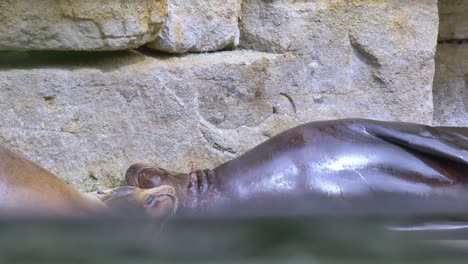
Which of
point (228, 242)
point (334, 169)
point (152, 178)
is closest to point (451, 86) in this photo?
point (334, 169)

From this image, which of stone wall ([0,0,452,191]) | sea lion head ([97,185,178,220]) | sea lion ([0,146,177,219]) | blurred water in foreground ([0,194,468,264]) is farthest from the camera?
stone wall ([0,0,452,191])

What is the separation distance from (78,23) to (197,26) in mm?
518

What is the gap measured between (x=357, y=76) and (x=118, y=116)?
106 cm

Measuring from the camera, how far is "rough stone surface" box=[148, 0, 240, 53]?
297 centimetres

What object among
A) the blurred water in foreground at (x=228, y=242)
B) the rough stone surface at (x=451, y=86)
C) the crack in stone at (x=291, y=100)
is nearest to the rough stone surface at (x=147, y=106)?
the crack in stone at (x=291, y=100)

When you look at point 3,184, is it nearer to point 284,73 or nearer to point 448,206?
point 284,73

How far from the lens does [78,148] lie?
2879 millimetres

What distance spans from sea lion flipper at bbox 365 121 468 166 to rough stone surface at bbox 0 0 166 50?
0.92m

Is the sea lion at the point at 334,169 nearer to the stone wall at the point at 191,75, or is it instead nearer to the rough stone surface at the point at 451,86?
the stone wall at the point at 191,75

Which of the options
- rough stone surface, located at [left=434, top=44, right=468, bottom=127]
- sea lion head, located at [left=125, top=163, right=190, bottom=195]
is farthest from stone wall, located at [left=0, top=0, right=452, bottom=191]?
rough stone surface, located at [left=434, top=44, right=468, bottom=127]

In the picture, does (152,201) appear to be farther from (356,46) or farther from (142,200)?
(356,46)

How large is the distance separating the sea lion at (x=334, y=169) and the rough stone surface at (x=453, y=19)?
162cm

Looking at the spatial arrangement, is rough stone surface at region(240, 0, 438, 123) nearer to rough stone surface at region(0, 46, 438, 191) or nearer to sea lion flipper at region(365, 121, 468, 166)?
rough stone surface at region(0, 46, 438, 191)

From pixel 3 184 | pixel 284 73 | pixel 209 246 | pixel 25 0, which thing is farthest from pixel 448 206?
pixel 284 73
